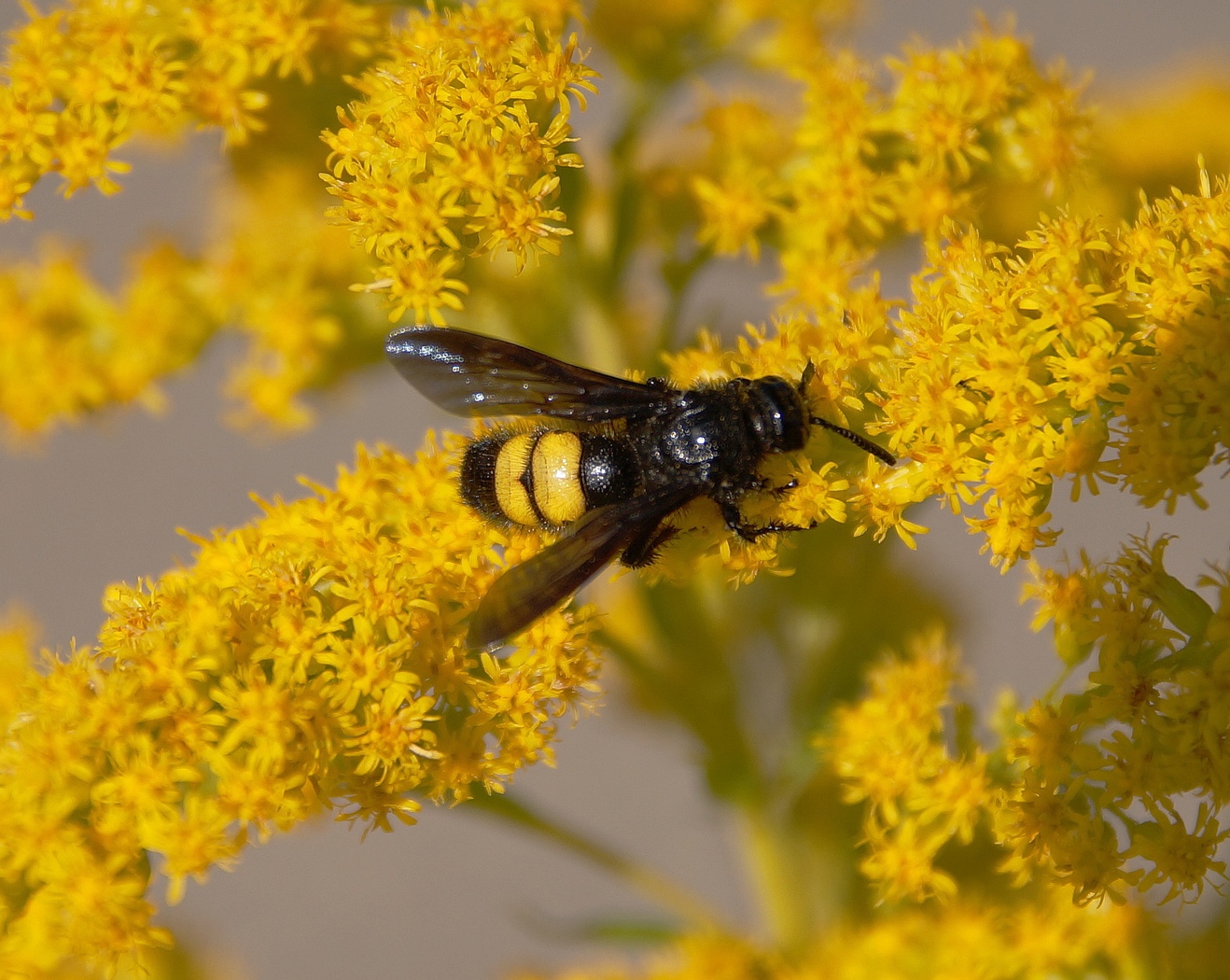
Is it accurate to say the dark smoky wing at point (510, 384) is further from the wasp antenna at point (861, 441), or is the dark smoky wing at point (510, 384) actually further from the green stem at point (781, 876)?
the green stem at point (781, 876)

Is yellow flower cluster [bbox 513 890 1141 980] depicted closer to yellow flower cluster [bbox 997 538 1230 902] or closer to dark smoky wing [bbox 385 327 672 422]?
yellow flower cluster [bbox 997 538 1230 902]

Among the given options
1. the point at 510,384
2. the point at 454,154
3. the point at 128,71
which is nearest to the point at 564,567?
the point at 510,384

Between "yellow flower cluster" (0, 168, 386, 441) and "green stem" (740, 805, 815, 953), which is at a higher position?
"yellow flower cluster" (0, 168, 386, 441)

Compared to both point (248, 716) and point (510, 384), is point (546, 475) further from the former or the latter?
Result: point (248, 716)

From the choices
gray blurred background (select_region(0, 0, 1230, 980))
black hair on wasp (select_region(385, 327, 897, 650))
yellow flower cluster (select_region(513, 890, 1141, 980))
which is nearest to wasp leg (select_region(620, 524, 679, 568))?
black hair on wasp (select_region(385, 327, 897, 650))

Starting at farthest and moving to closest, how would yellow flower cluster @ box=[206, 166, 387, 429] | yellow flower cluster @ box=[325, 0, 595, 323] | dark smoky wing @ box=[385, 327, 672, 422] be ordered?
yellow flower cluster @ box=[206, 166, 387, 429]
dark smoky wing @ box=[385, 327, 672, 422]
yellow flower cluster @ box=[325, 0, 595, 323]

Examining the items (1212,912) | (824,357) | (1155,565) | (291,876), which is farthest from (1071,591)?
(291,876)
